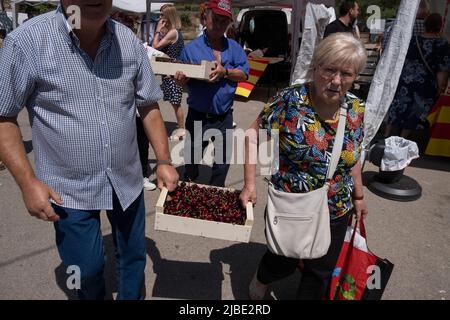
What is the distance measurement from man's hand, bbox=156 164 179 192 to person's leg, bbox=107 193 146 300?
6.4 inches

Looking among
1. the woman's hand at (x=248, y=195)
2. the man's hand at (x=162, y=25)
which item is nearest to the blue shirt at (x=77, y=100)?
the woman's hand at (x=248, y=195)

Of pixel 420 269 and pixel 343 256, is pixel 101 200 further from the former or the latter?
pixel 420 269

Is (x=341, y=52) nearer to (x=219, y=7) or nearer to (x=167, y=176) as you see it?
(x=167, y=176)

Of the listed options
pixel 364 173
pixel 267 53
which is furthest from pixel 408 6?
pixel 267 53

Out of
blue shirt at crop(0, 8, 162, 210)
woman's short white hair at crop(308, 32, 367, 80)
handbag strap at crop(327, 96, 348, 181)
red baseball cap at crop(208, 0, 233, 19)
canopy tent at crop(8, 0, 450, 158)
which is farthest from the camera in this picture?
canopy tent at crop(8, 0, 450, 158)

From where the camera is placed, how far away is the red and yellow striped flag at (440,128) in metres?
5.41

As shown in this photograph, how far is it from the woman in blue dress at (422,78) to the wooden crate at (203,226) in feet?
14.4

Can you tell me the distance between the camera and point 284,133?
6.75ft

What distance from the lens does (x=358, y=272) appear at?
92.3 inches

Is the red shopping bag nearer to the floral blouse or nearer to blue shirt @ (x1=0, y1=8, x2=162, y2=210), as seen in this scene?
the floral blouse

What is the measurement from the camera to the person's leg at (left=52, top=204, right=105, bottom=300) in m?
1.89

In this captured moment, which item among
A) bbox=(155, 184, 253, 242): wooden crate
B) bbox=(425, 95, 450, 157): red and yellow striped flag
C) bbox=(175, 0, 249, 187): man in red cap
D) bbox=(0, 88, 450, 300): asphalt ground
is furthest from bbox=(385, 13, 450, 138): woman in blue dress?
bbox=(155, 184, 253, 242): wooden crate

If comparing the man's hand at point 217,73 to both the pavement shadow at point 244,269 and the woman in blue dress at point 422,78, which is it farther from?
the woman in blue dress at point 422,78

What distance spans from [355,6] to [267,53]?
502 cm
